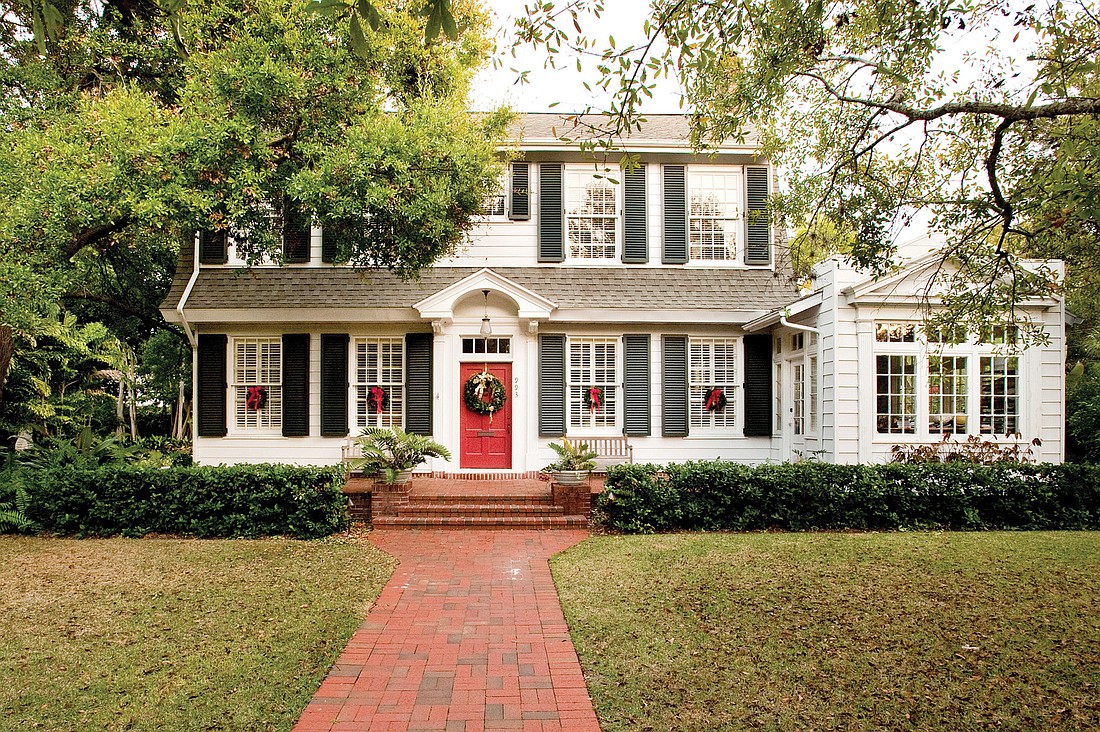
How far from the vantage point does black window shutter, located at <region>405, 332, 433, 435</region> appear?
12773 mm

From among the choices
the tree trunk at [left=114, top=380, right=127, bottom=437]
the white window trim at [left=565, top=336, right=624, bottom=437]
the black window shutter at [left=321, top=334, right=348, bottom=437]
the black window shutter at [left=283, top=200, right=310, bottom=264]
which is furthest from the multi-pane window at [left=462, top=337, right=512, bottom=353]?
the tree trunk at [left=114, top=380, right=127, bottom=437]

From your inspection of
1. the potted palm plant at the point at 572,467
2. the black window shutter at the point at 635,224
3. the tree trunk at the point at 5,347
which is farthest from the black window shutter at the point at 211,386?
the black window shutter at the point at 635,224

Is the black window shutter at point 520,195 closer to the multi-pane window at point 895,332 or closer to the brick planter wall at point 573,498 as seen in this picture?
the brick planter wall at point 573,498

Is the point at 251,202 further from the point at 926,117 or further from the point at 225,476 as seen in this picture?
the point at 926,117

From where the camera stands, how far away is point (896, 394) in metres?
11.0

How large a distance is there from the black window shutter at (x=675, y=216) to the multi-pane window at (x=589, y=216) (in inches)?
37.1

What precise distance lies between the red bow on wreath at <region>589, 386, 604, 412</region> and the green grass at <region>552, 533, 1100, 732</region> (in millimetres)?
4667

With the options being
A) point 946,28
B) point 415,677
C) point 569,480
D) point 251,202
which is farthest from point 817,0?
point 251,202

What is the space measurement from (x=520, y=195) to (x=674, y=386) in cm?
453

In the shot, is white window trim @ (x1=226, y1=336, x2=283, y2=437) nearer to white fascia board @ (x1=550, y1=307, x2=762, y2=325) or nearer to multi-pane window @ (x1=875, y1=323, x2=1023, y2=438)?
white fascia board @ (x1=550, y1=307, x2=762, y2=325)

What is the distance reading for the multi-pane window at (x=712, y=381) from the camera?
43.3 feet

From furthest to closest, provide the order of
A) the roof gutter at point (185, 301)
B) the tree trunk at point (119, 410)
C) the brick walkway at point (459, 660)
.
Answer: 1. the tree trunk at point (119, 410)
2. the roof gutter at point (185, 301)
3. the brick walkway at point (459, 660)

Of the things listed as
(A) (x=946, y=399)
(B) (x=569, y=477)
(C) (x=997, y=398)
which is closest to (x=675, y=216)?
(A) (x=946, y=399)

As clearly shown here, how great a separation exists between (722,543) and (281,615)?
5031mm
